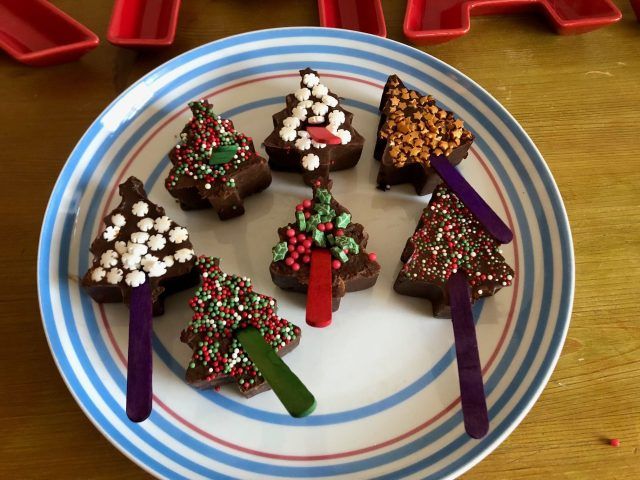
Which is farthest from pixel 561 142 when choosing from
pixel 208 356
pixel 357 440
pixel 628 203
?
pixel 208 356

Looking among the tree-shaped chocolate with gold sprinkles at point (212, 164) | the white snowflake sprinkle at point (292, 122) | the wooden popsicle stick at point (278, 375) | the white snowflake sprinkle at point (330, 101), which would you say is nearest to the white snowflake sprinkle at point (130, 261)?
the tree-shaped chocolate with gold sprinkles at point (212, 164)

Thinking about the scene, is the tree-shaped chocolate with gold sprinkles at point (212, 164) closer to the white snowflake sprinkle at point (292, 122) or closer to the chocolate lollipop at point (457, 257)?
the white snowflake sprinkle at point (292, 122)

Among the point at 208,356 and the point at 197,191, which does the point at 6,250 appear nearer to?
the point at 197,191

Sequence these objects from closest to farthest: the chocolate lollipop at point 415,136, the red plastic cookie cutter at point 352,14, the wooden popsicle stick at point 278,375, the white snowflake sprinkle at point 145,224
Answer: the wooden popsicle stick at point 278,375, the white snowflake sprinkle at point 145,224, the chocolate lollipop at point 415,136, the red plastic cookie cutter at point 352,14

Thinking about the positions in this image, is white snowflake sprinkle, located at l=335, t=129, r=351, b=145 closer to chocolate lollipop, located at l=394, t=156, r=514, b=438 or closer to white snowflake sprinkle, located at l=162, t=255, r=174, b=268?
chocolate lollipop, located at l=394, t=156, r=514, b=438

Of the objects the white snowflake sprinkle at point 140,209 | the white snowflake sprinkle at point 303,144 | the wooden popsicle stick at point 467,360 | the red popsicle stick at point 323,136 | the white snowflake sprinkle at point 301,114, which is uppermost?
the white snowflake sprinkle at point 301,114

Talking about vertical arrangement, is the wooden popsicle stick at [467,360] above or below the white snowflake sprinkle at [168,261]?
below
